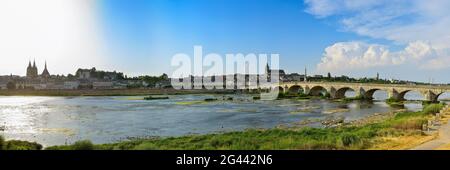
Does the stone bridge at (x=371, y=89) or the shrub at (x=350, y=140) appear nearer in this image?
the shrub at (x=350, y=140)

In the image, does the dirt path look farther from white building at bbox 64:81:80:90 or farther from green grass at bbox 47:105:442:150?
white building at bbox 64:81:80:90

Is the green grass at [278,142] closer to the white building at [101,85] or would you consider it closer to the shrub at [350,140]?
the shrub at [350,140]

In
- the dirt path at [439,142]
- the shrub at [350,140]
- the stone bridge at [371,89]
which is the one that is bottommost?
the shrub at [350,140]

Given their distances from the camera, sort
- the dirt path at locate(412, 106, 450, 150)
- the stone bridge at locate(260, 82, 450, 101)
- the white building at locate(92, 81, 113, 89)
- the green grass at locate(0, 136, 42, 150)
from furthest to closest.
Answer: the white building at locate(92, 81, 113, 89) → the stone bridge at locate(260, 82, 450, 101) → the green grass at locate(0, 136, 42, 150) → the dirt path at locate(412, 106, 450, 150)

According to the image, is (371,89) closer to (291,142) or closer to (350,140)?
(291,142)

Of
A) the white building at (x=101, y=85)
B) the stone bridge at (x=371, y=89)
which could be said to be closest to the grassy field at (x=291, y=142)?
the stone bridge at (x=371, y=89)

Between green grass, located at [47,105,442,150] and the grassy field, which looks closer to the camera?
the grassy field

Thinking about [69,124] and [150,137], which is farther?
[69,124]

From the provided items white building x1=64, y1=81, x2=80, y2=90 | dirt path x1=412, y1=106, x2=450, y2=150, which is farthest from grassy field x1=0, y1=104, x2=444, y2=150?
white building x1=64, y1=81, x2=80, y2=90
